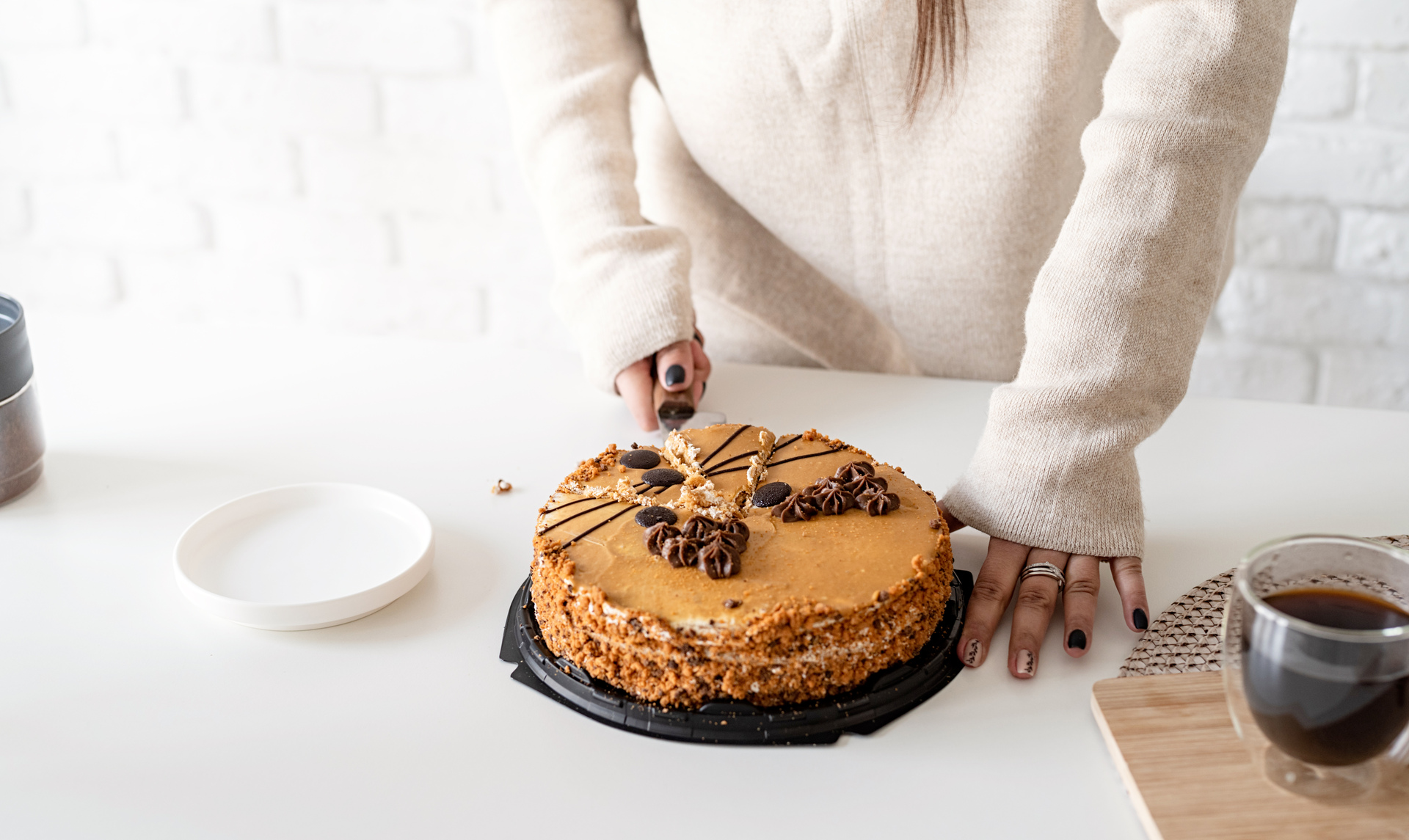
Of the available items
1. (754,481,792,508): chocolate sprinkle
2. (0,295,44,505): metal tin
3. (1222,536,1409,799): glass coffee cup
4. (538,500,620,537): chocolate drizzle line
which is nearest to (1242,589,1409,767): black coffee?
(1222,536,1409,799): glass coffee cup

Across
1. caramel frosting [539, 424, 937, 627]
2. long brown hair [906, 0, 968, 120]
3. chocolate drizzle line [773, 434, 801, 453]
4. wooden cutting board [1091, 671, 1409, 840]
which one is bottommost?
wooden cutting board [1091, 671, 1409, 840]

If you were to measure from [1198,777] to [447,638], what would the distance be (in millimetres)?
497

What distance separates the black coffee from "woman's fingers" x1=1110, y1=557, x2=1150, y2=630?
172mm

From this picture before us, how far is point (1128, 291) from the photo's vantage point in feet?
2.66

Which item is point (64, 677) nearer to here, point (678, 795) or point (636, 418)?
point (678, 795)

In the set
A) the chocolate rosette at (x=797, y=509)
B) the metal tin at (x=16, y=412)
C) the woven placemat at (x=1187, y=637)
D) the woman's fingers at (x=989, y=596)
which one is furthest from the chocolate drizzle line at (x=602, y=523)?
the metal tin at (x=16, y=412)

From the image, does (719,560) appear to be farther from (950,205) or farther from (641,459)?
(950,205)

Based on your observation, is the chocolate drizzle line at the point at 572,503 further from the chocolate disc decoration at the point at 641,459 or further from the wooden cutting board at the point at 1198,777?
the wooden cutting board at the point at 1198,777

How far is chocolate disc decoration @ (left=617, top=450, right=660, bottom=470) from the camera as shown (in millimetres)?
855

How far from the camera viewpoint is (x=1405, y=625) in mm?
567

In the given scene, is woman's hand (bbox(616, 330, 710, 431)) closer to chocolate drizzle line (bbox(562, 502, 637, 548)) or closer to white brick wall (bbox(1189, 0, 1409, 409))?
chocolate drizzle line (bbox(562, 502, 637, 548))

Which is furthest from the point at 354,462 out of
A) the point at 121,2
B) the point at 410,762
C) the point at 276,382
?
the point at 121,2

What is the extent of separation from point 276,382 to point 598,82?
493mm

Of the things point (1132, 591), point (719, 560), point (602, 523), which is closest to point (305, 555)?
point (602, 523)
